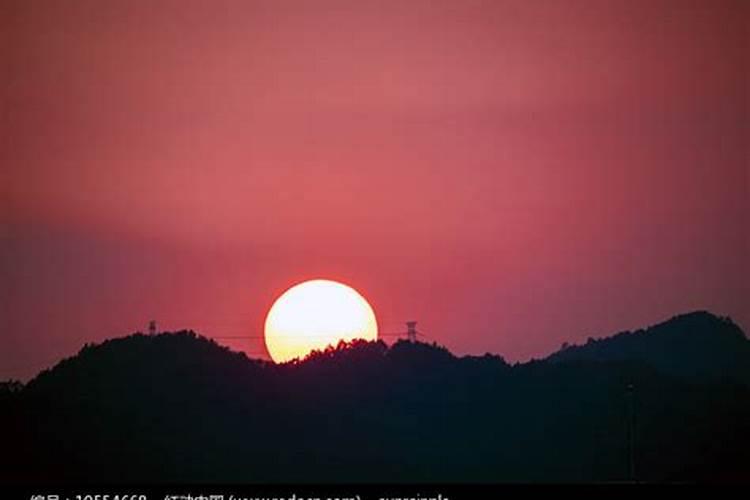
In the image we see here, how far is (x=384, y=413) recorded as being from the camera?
1227 cm

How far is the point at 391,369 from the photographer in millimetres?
12453

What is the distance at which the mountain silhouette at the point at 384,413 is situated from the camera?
11484 mm

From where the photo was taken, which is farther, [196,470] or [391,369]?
[391,369]

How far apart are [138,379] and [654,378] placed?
5.21 meters

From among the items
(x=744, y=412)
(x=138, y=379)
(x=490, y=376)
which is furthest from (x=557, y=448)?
(x=138, y=379)

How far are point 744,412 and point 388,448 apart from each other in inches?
133

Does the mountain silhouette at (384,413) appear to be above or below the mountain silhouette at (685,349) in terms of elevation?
below

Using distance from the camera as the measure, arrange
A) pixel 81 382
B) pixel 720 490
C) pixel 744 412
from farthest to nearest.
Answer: pixel 81 382, pixel 744 412, pixel 720 490

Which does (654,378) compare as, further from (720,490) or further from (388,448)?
(720,490)

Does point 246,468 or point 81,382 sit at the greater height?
point 81,382

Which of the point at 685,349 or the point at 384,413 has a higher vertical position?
the point at 685,349

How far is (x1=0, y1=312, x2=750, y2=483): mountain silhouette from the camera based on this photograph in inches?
452

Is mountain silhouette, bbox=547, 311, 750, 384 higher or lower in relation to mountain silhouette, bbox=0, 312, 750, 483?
higher

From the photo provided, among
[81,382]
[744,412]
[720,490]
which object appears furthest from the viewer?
[81,382]
